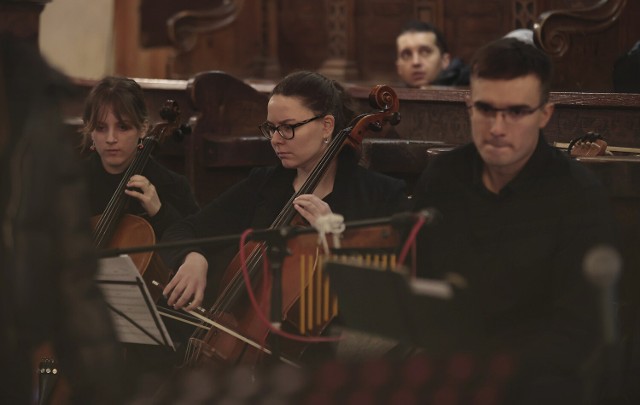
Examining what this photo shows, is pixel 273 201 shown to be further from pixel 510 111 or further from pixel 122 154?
pixel 510 111

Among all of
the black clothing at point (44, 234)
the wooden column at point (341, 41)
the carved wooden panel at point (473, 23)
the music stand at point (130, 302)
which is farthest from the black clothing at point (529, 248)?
the wooden column at point (341, 41)

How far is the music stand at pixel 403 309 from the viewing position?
71.3 inches

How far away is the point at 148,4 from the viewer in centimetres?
745

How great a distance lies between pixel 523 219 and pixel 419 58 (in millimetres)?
3324

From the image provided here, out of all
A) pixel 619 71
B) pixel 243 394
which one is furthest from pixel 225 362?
pixel 619 71

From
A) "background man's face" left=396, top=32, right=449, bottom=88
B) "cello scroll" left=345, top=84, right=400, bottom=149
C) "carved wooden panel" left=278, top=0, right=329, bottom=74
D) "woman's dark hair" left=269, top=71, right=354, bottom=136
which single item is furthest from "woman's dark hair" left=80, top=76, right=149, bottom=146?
"carved wooden panel" left=278, top=0, right=329, bottom=74

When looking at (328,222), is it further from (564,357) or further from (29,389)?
(29,389)

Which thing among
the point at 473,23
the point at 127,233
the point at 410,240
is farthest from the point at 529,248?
the point at 473,23

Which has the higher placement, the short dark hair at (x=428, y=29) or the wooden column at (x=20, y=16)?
the short dark hair at (x=428, y=29)

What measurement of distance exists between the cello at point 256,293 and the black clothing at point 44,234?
0.99 meters

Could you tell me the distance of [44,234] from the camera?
1.87m

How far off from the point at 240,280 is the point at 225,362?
9.6 inches

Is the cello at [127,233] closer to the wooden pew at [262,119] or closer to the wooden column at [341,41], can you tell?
the wooden pew at [262,119]

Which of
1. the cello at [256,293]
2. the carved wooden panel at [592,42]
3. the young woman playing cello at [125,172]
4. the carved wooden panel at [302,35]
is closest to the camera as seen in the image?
the cello at [256,293]
